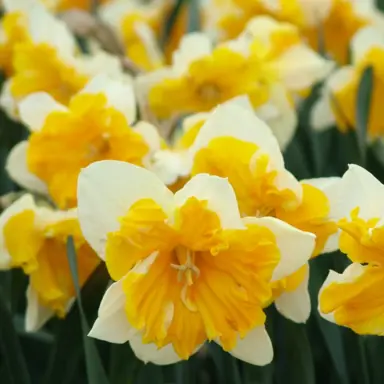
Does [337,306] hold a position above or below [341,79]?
above

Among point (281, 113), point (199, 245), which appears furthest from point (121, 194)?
point (281, 113)

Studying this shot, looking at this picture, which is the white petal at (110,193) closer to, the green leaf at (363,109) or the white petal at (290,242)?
the white petal at (290,242)

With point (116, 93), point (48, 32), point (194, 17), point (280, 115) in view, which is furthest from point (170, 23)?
point (116, 93)

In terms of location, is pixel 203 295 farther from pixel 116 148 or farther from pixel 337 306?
pixel 116 148

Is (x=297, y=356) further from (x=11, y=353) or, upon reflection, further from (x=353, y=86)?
(x=353, y=86)

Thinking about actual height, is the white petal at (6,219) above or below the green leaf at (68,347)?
above

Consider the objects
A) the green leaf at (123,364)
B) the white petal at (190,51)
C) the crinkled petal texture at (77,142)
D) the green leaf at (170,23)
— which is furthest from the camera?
the green leaf at (170,23)

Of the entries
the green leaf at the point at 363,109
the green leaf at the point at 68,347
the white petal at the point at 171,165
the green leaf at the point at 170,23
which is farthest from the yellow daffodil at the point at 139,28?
the green leaf at the point at 68,347

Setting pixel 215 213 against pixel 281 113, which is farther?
pixel 281 113
